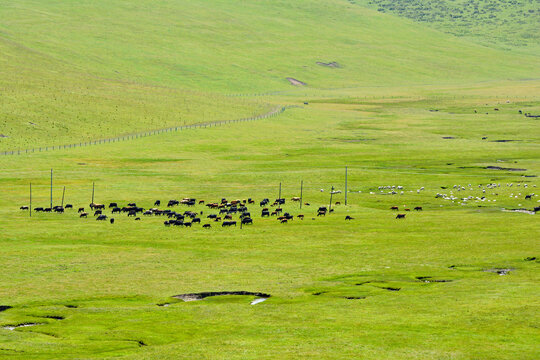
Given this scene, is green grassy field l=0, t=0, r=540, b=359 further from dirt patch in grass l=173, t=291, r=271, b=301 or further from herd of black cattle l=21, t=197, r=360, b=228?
herd of black cattle l=21, t=197, r=360, b=228

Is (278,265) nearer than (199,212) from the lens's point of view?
Yes

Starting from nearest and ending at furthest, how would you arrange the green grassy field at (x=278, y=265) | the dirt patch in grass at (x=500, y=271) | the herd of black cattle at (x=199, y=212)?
the green grassy field at (x=278, y=265), the dirt patch in grass at (x=500, y=271), the herd of black cattle at (x=199, y=212)

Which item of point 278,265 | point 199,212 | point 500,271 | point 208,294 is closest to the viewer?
point 208,294

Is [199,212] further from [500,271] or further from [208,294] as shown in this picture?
[500,271]

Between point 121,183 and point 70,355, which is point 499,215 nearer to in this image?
point 121,183

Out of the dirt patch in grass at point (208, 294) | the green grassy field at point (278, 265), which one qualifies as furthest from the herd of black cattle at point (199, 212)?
the dirt patch in grass at point (208, 294)

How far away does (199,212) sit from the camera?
110 meters

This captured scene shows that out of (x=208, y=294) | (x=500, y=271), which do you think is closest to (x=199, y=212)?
(x=208, y=294)

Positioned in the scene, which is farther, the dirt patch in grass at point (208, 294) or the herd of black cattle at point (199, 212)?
the herd of black cattle at point (199, 212)

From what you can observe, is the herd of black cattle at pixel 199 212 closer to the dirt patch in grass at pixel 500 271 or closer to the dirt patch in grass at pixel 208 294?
the dirt patch in grass at pixel 208 294

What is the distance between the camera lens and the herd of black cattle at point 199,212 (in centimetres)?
10119

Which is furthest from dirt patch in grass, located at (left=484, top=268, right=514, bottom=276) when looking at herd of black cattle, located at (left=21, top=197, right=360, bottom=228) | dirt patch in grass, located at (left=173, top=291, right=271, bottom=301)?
herd of black cattle, located at (left=21, top=197, right=360, bottom=228)

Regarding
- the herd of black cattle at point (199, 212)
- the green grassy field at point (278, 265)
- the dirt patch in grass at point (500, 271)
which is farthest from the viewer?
the herd of black cattle at point (199, 212)

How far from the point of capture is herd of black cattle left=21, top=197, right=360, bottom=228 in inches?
3984
